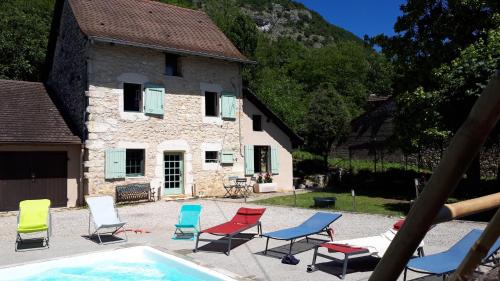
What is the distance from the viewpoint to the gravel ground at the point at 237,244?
21.4 feet

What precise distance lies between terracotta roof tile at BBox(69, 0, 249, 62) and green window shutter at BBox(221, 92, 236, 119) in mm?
1598

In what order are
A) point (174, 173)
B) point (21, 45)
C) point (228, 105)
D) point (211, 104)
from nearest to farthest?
point (174, 173)
point (228, 105)
point (211, 104)
point (21, 45)

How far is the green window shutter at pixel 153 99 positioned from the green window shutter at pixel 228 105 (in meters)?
2.79

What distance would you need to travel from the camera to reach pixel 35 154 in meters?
14.8

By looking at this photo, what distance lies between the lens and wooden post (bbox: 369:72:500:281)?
0.97 metres

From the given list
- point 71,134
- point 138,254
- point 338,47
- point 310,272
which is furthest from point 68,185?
point 338,47

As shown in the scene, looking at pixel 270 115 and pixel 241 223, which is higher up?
pixel 270 115

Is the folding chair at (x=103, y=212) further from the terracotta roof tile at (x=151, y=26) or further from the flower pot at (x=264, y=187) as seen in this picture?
the flower pot at (x=264, y=187)

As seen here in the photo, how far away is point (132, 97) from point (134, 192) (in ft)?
12.2

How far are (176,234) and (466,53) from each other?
9542 millimetres

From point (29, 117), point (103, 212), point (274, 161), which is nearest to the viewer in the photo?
point (103, 212)

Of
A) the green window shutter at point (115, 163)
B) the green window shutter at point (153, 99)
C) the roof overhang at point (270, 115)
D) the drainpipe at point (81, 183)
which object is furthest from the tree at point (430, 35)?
the drainpipe at point (81, 183)

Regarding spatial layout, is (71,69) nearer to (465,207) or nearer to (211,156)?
(211,156)

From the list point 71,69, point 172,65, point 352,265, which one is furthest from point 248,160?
point 352,265
